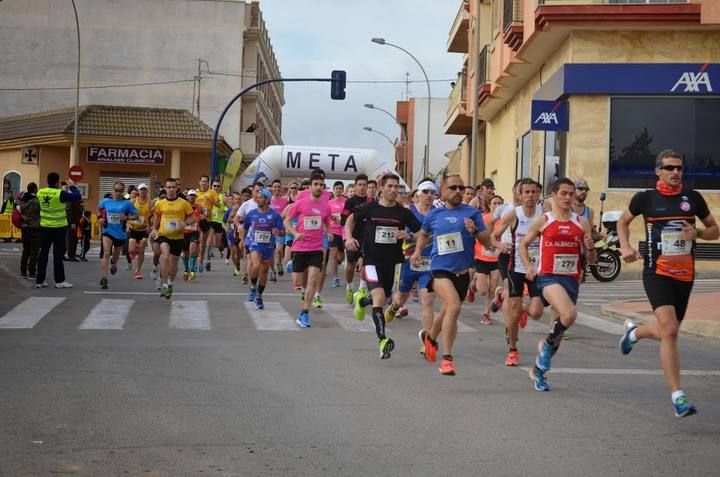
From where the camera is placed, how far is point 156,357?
1127 cm

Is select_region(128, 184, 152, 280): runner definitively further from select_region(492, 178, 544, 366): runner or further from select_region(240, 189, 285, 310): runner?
select_region(492, 178, 544, 366): runner

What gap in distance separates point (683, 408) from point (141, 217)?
15716 mm

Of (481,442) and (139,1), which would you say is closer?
(481,442)

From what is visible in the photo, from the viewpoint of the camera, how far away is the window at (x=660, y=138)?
2711 centimetres

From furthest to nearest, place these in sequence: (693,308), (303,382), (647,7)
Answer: (647,7)
(693,308)
(303,382)

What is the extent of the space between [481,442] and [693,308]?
10.9 meters

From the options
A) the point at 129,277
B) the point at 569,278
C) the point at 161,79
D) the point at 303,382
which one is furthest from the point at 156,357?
the point at 161,79

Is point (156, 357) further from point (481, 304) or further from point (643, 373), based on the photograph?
point (481, 304)

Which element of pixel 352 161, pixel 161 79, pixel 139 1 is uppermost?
pixel 139 1

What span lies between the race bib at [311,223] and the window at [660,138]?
1352 cm

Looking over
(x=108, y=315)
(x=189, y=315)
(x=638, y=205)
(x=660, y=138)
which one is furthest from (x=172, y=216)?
(x=660, y=138)

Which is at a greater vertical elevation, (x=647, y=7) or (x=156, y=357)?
(x=647, y=7)

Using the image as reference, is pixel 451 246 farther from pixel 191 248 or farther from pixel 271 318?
pixel 191 248

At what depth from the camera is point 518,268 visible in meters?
11.8
